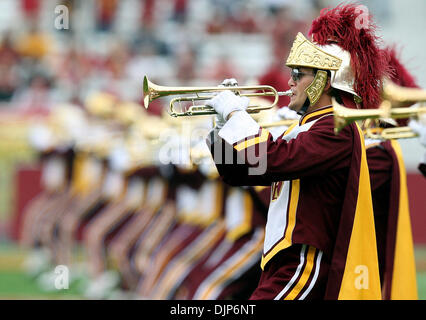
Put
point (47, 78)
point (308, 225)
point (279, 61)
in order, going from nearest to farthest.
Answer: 1. point (308, 225)
2. point (279, 61)
3. point (47, 78)

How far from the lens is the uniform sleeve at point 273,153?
349cm

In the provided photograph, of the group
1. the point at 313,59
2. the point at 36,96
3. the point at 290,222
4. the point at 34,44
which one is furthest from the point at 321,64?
the point at 34,44

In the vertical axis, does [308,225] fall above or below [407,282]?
above

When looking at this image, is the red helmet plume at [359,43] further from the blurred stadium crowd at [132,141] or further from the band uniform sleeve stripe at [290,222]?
the blurred stadium crowd at [132,141]

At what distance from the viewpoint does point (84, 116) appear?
1112 cm

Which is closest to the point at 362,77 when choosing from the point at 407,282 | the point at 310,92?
the point at 310,92

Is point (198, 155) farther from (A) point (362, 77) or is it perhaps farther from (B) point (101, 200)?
(B) point (101, 200)

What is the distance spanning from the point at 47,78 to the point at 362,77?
40.2ft

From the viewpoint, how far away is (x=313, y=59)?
3.74 metres

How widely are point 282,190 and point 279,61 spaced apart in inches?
377

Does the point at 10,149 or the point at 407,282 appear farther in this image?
the point at 10,149

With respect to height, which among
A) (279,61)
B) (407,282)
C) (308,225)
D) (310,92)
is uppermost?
(279,61)

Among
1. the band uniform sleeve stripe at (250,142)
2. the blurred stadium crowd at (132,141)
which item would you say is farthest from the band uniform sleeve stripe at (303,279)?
the blurred stadium crowd at (132,141)

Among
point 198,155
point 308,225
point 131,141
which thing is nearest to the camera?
point 308,225
